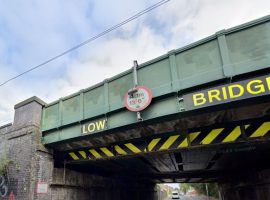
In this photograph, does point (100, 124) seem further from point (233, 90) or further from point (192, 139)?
point (233, 90)

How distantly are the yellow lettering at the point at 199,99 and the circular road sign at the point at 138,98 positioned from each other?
1.42 metres

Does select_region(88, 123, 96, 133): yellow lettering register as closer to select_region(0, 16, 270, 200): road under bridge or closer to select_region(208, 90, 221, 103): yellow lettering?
select_region(0, 16, 270, 200): road under bridge

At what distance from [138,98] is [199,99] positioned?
1984 millimetres

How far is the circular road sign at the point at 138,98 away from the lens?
23.6 feet

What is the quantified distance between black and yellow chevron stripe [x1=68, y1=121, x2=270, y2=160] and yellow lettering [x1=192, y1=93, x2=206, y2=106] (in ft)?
5.14

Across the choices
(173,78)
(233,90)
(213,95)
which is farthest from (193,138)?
(233,90)

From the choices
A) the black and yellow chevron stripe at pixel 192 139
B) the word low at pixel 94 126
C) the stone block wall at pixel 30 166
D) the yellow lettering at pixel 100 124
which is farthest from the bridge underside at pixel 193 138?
the stone block wall at pixel 30 166

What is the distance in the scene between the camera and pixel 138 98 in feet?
24.2

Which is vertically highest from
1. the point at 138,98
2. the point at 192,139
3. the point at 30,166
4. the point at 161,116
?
the point at 138,98

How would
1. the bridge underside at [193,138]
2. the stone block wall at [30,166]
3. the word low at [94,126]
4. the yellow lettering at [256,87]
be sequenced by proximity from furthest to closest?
the stone block wall at [30,166], the word low at [94,126], the bridge underside at [193,138], the yellow lettering at [256,87]

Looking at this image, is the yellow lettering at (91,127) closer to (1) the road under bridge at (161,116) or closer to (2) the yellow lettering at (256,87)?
(1) the road under bridge at (161,116)

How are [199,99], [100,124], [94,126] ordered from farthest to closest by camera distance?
1. [94,126]
2. [100,124]
3. [199,99]

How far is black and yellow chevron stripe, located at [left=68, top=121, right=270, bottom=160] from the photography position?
6.88 m

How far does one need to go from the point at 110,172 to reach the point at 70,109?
7.63 metres
